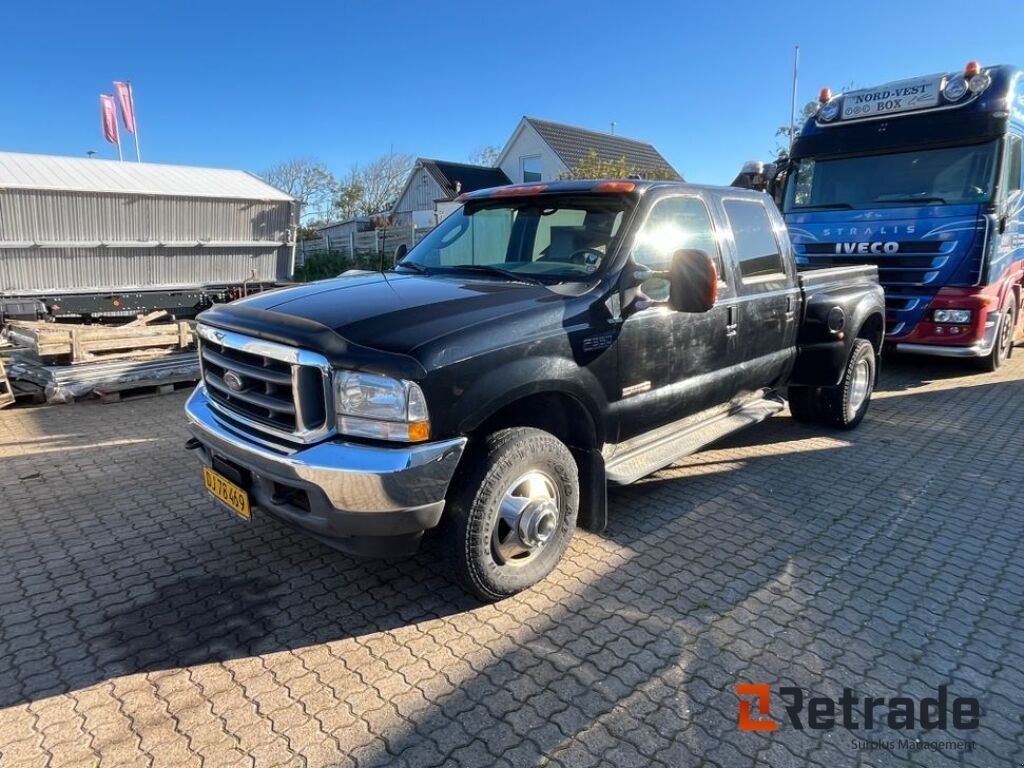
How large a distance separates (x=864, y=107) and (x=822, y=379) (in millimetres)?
4375

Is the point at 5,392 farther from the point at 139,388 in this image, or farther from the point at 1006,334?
the point at 1006,334

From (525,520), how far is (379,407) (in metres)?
0.96

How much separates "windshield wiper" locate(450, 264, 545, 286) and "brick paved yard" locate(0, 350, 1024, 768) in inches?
63.3

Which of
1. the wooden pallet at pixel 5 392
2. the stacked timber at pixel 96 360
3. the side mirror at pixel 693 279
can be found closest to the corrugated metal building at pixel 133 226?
the stacked timber at pixel 96 360

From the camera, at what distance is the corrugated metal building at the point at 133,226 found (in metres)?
11.5

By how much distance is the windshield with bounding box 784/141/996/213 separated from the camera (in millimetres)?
7285

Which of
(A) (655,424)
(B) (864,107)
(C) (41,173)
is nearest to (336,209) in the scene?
(C) (41,173)

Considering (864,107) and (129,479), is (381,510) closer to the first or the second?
(129,479)

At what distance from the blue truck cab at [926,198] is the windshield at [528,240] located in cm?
540

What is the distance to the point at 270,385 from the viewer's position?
3.00 metres

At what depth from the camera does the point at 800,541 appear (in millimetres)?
3977

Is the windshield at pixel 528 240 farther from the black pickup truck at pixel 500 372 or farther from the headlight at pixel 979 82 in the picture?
the headlight at pixel 979 82

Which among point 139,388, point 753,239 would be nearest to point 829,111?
point 753,239

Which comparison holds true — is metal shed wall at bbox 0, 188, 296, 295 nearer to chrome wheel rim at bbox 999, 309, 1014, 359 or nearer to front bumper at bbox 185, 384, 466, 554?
front bumper at bbox 185, 384, 466, 554
